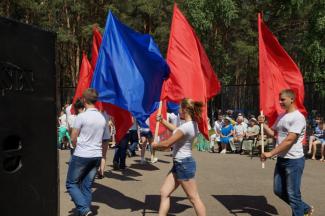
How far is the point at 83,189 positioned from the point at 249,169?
6263 mm

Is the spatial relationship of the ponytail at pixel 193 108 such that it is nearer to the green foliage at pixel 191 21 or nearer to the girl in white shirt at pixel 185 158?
the girl in white shirt at pixel 185 158

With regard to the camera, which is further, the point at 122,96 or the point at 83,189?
the point at 122,96

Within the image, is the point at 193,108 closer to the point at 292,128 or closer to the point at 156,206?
the point at 292,128

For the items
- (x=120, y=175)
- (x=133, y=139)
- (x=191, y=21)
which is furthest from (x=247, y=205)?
(x=191, y=21)

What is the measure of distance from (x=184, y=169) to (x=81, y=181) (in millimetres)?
1521

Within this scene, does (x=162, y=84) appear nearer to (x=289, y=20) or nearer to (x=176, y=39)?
(x=176, y=39)

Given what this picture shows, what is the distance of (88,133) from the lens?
6043 mm

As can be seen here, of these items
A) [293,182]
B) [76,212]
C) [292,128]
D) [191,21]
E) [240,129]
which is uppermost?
[191,21]

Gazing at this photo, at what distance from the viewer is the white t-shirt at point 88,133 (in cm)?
602

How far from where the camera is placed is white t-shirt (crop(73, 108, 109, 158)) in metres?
6.02

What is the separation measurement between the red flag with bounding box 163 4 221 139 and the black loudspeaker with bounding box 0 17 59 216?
5.14 meters

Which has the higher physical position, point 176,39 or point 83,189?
point 176,39

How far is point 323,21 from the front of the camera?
53.9 feet

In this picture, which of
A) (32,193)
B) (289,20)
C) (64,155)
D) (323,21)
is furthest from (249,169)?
(289,20)
